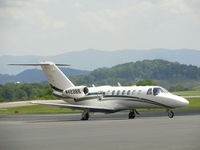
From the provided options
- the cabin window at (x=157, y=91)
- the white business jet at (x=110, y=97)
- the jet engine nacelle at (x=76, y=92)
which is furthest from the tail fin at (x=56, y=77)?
the cabin window at (x=157, y=91)

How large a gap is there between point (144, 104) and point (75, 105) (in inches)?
202

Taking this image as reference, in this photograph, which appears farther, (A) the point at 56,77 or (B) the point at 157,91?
(A) the point at 56,77

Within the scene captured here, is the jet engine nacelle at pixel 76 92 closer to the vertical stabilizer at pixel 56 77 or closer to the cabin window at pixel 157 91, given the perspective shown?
the vertical stabilizer at pixel 56 77

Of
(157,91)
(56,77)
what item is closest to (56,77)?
(56,77)

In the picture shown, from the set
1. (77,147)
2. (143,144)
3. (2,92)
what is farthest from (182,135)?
(2,92)

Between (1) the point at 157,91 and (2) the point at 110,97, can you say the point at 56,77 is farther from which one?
(1) the point at 157,91

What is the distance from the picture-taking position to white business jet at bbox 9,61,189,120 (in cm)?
3641

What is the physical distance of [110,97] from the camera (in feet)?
128

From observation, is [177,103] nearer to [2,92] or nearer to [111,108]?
[111,108]

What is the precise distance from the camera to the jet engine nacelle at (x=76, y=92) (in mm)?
40031

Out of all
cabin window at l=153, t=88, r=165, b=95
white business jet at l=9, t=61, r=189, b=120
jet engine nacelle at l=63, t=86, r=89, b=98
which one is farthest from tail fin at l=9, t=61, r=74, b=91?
cabin window at l=153, t=88, r=165, b=95

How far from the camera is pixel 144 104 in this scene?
121ft

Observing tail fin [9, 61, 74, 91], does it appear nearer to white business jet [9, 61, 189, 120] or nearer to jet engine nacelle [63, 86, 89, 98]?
white business jet [9, 61, 189, 120]

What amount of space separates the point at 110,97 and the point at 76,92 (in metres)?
3.01
